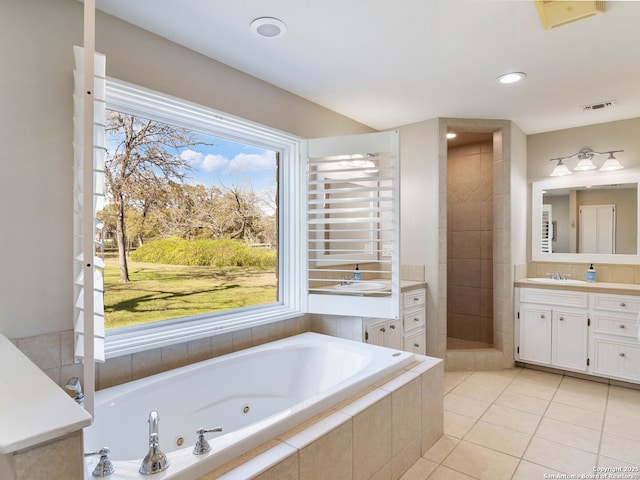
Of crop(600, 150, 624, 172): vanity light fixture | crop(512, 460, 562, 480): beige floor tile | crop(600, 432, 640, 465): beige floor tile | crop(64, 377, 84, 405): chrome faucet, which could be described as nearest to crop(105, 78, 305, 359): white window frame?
crop(64, 377, 84, 405): chrome faucet

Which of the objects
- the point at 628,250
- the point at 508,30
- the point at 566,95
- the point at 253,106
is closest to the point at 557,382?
the point at 628,250

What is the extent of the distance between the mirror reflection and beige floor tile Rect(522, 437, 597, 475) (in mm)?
2189

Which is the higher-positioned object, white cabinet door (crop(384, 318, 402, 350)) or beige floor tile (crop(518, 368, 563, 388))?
white cabinet door (crop(384, 318, 402, 350))

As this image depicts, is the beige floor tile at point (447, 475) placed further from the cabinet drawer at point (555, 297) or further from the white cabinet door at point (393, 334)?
the cabinet drawer at point (555, 297)

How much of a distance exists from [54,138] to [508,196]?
3.64 m

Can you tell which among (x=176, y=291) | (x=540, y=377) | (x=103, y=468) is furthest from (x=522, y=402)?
(x=103, y=468)

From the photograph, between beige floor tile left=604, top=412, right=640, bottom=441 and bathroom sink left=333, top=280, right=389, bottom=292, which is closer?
beige floor tile left=604, top=412, right=640, bottom=441

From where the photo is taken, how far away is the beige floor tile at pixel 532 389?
3.04 m

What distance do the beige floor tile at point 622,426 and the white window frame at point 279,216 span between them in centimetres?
230

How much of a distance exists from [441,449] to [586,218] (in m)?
2.86

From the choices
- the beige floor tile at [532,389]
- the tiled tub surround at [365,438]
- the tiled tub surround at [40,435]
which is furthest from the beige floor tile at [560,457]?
the tiled tub surround at [40,435]

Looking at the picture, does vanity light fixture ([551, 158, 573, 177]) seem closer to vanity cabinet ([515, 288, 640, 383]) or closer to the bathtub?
vanity cabinet ([515, 288, 640, 383])

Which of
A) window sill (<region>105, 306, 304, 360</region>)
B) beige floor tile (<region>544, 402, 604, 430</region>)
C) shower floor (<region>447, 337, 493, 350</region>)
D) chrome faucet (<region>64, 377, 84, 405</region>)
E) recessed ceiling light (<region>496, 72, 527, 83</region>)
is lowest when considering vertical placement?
beige floor tile (<region>544, 402, 604, 430</region>)

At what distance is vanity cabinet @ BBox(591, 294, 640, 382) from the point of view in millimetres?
3062
